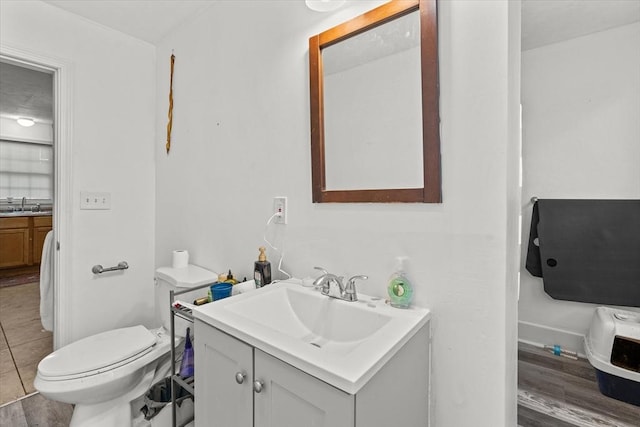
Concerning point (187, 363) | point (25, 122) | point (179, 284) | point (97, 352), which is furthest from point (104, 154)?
point (25, 122)

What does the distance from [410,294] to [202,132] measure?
1.48m

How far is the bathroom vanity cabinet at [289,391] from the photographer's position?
0.63 meters

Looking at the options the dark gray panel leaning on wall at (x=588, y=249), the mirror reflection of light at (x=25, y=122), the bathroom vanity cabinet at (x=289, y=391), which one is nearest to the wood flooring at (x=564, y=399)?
the dark gray panel leaning on wall at (x=588, y=249)

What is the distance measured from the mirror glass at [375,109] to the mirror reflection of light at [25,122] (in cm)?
556

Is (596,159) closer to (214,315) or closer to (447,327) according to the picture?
(447,327)

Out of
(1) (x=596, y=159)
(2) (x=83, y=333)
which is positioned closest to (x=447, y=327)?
(1) (x=596, y=159)

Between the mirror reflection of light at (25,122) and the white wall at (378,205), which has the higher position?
the mirror reflection of light at (25,122)

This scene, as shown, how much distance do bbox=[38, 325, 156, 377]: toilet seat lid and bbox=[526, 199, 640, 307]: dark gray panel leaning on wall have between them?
2513 millimetres

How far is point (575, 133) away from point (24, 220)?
6250 mm

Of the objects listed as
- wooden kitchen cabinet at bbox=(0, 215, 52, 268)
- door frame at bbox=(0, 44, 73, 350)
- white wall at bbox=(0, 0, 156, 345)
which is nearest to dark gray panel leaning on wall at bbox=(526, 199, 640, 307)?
white wall at bbox=(0, 0, 156, 345)

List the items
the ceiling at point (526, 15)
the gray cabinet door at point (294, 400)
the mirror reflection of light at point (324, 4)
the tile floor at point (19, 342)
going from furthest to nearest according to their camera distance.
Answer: the tile floor at point (19, 342) → the ceiling at point (526, 15) → the mirror reflection of light at point (324, 4) → the gray cabinet door at point (294, 400)

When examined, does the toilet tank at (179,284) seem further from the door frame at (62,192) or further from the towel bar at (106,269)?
the door frame at (62,192)

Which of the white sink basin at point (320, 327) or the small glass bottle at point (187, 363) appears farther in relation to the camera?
the small glass bottle at point (187, 363)

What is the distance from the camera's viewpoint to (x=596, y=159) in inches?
76.9
